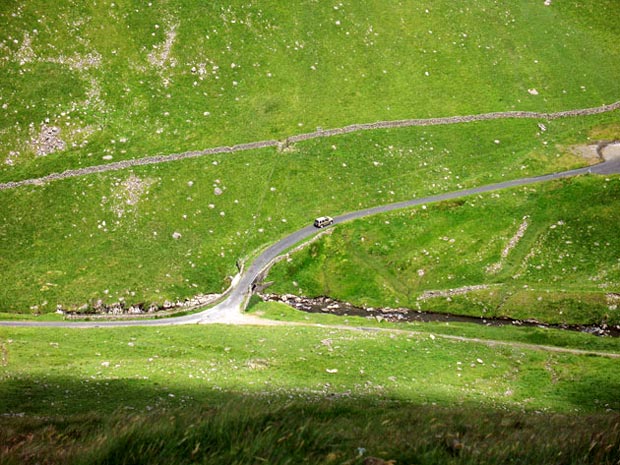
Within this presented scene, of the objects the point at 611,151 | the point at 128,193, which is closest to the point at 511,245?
the point at 611,151

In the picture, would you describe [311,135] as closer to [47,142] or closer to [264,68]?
[264,68]

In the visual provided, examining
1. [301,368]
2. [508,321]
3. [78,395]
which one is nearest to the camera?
[78,395]

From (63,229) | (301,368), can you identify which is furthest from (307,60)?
(301,368)

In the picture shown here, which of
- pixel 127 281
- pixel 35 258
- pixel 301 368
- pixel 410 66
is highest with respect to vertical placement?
pixel 410 66

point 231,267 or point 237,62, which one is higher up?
point 237,62

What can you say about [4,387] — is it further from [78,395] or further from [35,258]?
[35,258]

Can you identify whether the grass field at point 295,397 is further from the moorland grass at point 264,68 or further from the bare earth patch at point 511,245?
the moorland grass at point 264,68

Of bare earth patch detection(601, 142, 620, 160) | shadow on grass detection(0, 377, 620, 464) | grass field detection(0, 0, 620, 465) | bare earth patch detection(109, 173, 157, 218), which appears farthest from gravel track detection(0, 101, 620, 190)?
shadow on grass detection(0, 377, 620, 464)

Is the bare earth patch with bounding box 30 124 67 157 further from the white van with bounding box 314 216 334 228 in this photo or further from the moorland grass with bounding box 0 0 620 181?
the white van with bounding box 314 216 334 228
